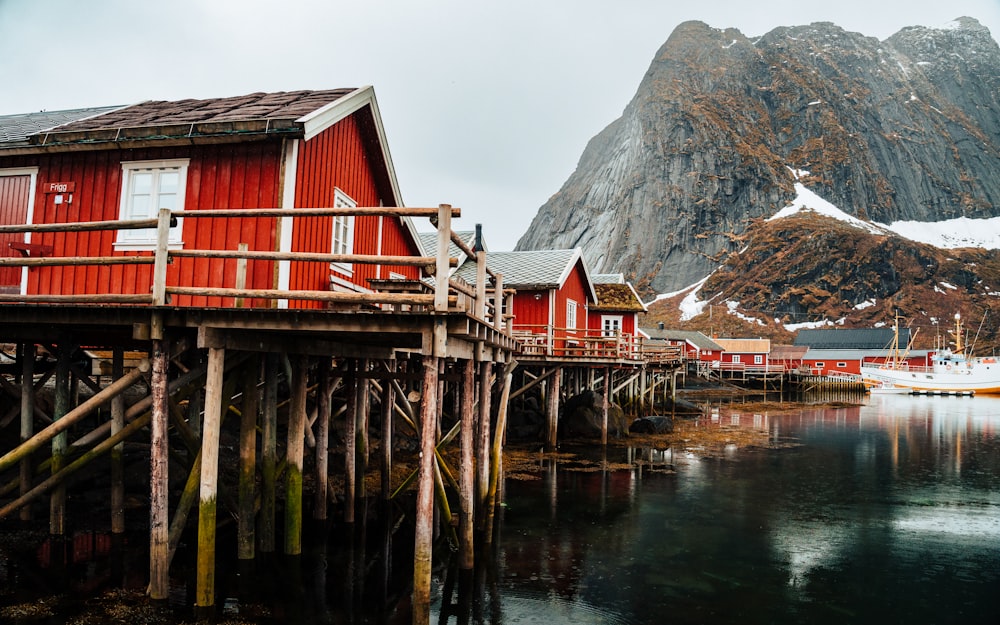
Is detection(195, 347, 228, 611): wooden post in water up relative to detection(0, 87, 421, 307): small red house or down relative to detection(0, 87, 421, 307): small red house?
down

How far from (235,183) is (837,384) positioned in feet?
232

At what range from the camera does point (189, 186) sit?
10.8 metres

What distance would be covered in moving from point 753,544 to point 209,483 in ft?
32.8

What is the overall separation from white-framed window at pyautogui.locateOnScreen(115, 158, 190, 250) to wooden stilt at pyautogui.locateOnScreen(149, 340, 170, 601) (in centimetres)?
317

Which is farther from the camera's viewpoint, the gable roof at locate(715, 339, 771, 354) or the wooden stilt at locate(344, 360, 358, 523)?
the gable roof at locate(715, 339, 771, 354)

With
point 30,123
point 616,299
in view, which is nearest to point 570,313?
point 616,299

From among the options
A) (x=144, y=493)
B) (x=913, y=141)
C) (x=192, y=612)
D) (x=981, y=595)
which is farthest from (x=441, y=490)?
(x=913, y=141)

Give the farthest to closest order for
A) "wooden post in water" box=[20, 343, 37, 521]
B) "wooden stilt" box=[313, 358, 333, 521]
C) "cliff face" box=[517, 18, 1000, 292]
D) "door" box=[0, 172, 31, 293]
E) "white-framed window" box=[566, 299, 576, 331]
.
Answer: "cliff face" box=[517, 18, 1000, 292] < "white-framed window" box=[566, 299, 576, 331] < "wooden stilt" box=[313, 358, 333, 521] < "door" box=[0, 172, 31, 293] < "wooden post in water" box=[20, 343, 37, 521]

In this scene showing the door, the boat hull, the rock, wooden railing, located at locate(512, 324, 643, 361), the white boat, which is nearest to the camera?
the door

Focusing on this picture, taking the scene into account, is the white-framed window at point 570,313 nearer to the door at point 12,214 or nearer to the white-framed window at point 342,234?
the white-framed window at point 342,234

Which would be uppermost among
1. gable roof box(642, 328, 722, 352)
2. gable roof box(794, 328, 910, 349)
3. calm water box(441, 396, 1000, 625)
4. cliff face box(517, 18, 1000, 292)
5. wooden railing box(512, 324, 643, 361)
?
cliff face box(517, 18, 1000, 292)

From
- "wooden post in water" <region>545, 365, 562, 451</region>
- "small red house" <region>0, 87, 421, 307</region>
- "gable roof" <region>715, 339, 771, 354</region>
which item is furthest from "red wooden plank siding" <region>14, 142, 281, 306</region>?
"gable roof" <region>715, 339, 771, 354</region>

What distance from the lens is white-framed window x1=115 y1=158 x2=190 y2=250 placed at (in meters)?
10.8

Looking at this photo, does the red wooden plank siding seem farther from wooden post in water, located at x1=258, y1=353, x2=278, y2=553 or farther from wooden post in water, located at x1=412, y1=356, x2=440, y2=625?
wooden post in water, located at x1=412, y1=356, x2=440, y2=625
